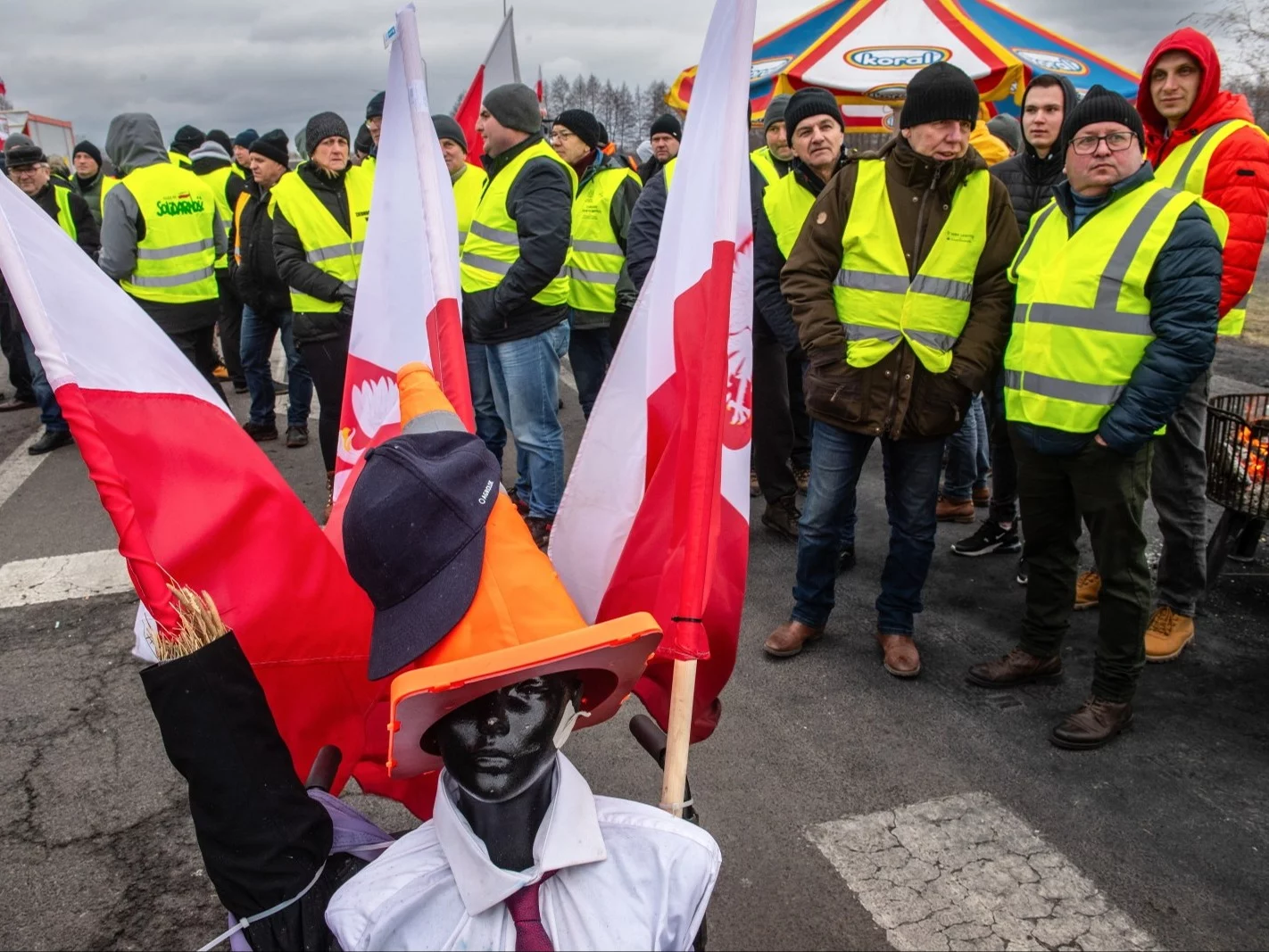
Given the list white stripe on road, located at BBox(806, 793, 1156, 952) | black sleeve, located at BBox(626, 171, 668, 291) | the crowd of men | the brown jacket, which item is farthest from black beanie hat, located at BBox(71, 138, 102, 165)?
white stripe on road, located at BBox(806, 793, 1156, 952)

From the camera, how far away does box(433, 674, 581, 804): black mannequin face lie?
1438mm

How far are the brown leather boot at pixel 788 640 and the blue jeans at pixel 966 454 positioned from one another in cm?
170

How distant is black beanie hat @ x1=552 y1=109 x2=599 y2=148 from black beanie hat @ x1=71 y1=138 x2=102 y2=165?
19.3ft

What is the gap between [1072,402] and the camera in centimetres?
314

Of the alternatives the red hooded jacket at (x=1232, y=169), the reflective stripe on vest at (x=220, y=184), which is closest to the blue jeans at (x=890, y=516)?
the red hooded jacket at (x=1232, y=169)

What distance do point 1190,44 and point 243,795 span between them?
415 centimetres

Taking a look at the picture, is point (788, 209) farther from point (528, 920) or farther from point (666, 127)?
point (528, 920)

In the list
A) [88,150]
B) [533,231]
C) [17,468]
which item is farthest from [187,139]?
[533,231]

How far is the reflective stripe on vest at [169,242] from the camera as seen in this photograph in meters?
6.38

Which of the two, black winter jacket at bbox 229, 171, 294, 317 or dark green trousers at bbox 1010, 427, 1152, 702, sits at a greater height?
black winter jacket at bbox 229, 171, 294, 317

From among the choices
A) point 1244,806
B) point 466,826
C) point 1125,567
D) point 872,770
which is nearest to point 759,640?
point 872,770

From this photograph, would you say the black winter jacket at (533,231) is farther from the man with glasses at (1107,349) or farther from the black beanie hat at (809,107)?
the man with glasses at (1107,349)

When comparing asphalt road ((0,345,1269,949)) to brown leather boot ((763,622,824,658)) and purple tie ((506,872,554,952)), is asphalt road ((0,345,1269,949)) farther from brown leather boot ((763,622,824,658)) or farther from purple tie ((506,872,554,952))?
purple tie ((506,872,554,952))

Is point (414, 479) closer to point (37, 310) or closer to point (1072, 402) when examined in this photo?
point (37, 310)
